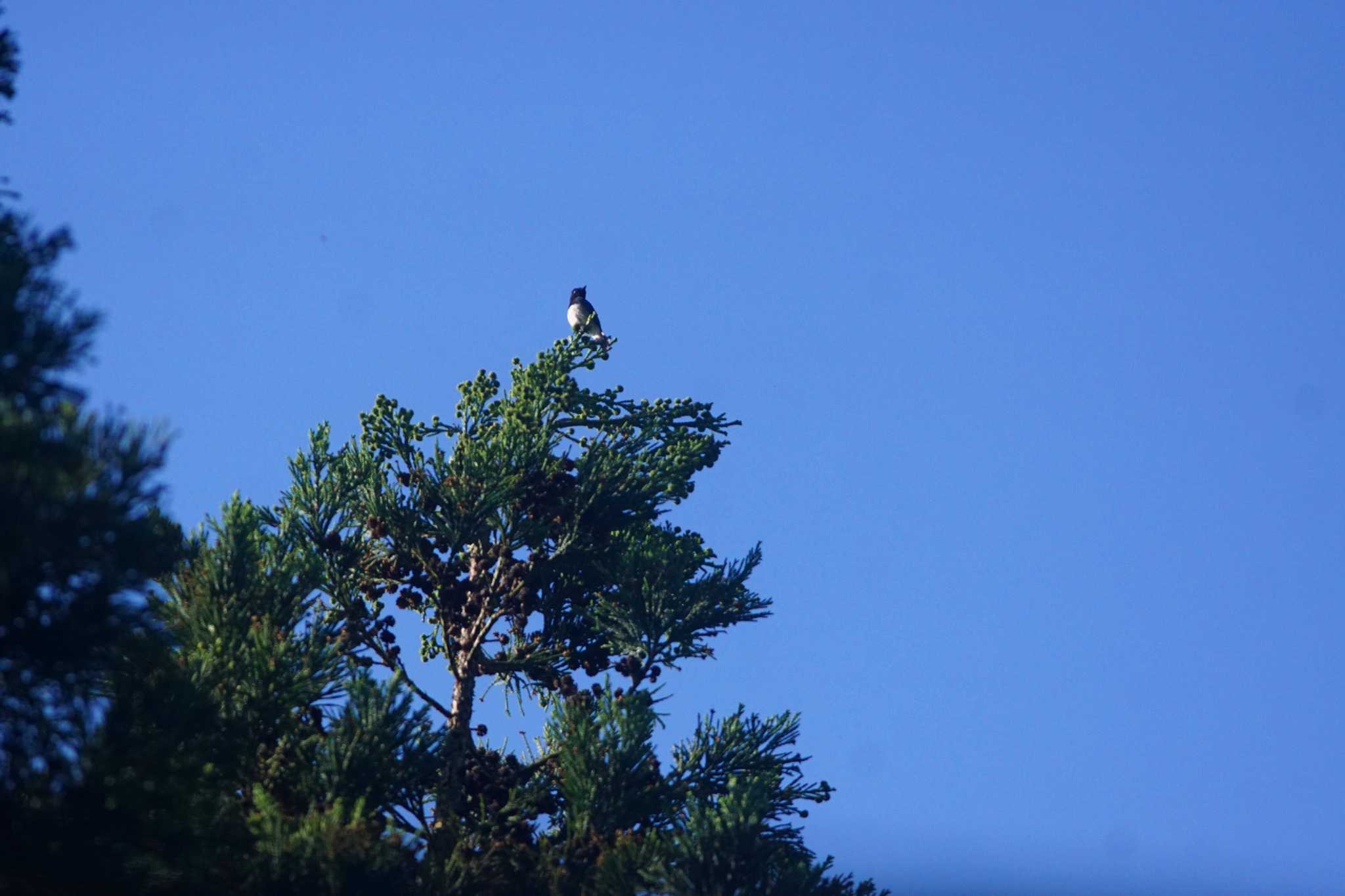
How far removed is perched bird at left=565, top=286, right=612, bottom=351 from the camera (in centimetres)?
1873

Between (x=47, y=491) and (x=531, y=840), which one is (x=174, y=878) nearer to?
(x=47, y=491)

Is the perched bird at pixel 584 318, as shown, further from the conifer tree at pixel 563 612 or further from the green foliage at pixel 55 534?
the green foliage at pixel 55 534

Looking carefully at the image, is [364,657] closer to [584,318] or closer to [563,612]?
[563,612]

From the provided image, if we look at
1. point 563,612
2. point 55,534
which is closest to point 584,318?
point 563,612

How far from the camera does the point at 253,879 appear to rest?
12055 millimetres

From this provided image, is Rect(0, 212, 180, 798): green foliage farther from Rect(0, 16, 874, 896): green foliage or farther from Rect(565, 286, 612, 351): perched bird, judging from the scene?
Rect(565, 286, 612, 351): perched bird

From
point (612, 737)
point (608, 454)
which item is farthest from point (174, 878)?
point (608, 454)

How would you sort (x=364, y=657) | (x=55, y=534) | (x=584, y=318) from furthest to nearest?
1. (x=584, y=318)
2. (x=364, y=657)
3. (x=55, y=534)

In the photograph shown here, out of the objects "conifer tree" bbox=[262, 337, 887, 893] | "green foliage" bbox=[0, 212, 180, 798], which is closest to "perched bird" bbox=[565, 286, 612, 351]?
"conifer tree" bbox=[262, 337, 887, 893]

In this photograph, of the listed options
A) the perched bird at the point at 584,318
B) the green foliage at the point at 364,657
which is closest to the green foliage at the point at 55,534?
the green foliage at the point at 364,657

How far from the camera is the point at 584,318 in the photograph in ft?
71.7

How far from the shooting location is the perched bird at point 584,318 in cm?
1873

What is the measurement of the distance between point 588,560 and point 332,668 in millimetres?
4570

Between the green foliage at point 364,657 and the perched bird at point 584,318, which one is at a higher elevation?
the perched bird at point 584,318
